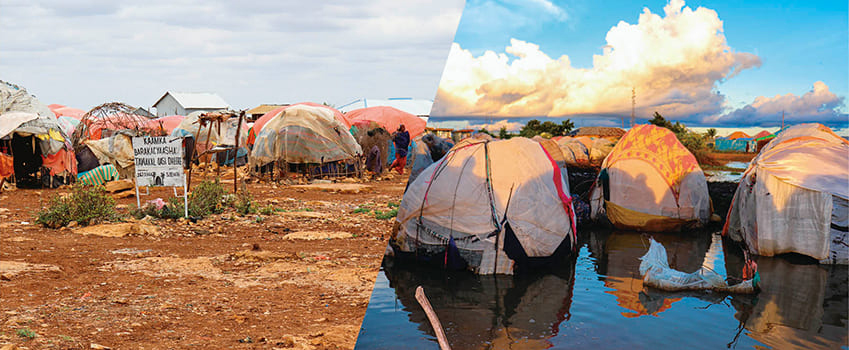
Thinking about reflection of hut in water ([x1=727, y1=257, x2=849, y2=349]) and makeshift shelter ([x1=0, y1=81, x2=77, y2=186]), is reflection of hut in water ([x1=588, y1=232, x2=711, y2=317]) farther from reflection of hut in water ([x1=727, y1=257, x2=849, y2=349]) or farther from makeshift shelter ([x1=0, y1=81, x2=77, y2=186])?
makeshift shelter ([x1=0, y1=81, x2=77, y2=186])

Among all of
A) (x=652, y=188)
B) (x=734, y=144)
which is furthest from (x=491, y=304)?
(x=652, y=188)

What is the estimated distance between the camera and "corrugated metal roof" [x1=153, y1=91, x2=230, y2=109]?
39.5 metres

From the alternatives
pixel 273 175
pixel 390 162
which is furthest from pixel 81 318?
pixel 390 162

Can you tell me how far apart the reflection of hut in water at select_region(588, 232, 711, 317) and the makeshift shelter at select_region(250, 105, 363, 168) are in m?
7.57

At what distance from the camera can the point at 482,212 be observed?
202 inches

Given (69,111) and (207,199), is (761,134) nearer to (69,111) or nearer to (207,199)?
(207,199)

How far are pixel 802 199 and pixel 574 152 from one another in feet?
18.5

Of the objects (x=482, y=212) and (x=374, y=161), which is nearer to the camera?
(x=482, y=212)

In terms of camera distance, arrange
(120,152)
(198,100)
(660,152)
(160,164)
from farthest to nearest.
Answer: (198,100) < (120,152) < (660,152) < (160,164)

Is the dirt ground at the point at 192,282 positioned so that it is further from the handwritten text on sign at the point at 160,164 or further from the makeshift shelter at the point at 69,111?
the makeshift shelter at the point at 69,111

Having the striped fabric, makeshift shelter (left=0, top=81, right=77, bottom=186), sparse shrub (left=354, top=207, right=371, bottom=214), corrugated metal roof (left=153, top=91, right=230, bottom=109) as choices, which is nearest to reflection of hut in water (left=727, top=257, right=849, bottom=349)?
sparse shrub (left=354, top=207, right=371, bottom=214)

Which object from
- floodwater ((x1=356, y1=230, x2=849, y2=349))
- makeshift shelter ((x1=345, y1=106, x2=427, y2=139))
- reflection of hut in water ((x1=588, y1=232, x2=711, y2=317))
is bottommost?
reflection of hut in water ((x1=588, y1=232, x2=711, y2=317))

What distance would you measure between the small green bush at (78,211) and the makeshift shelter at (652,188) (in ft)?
19.7

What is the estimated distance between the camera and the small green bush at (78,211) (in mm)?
7684
